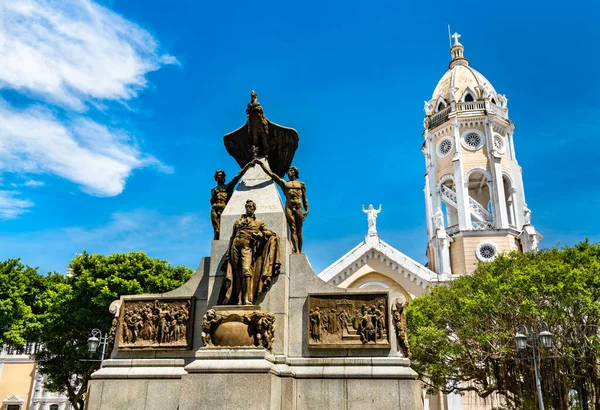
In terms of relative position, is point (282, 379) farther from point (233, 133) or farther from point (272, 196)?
point (233, 133)

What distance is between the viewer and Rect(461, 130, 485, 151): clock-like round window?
4719 cm

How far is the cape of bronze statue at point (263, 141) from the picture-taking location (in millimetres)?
11695

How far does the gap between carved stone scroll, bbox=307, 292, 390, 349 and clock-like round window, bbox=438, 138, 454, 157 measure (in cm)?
4051

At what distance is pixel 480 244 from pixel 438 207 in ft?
16.0

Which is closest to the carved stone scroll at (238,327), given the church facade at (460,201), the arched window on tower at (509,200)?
the church facade at (460,201)

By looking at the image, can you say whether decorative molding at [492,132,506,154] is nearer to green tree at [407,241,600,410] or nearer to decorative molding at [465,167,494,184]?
decorative molding at [465,167,494,184]

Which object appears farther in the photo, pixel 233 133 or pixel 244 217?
pixel 233 133

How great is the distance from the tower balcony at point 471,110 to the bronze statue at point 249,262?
41901 mm

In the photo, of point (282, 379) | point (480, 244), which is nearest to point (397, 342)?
point (282, 379)

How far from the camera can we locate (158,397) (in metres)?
9.68

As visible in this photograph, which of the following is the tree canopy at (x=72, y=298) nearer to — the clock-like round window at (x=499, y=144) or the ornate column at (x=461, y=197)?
the ornate column at (x=461, y=197)

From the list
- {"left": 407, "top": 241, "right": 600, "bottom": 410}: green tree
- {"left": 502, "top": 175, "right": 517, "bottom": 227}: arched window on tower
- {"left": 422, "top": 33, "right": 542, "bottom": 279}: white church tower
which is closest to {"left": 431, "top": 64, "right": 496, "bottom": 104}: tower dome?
{"left": 422, "top": 33, "right": 542, "bottom": 279}: white church tower

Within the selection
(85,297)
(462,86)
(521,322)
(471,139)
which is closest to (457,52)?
(462,86)

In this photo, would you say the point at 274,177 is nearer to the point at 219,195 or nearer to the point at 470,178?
the point at 219,195
